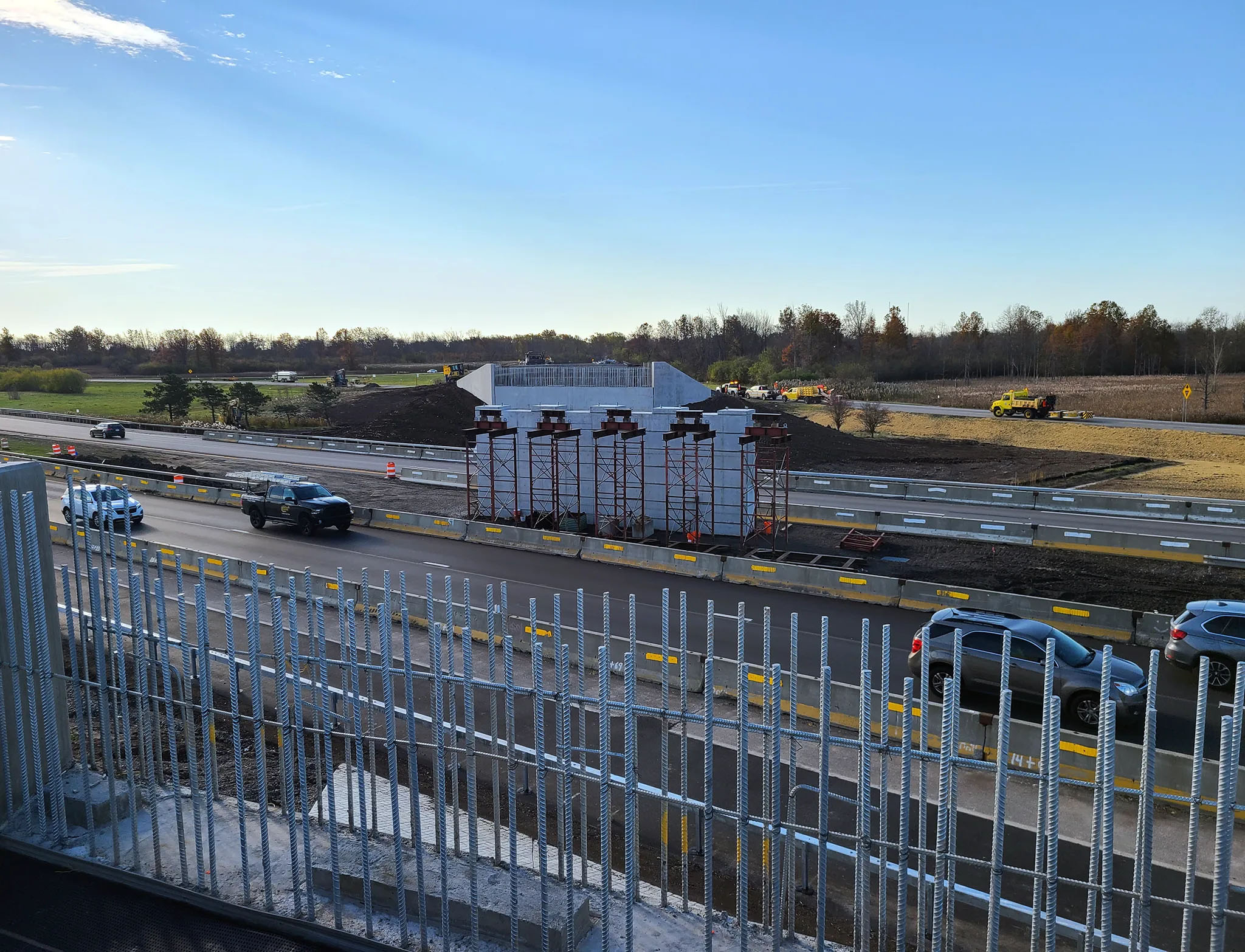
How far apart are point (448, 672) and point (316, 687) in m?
1.93

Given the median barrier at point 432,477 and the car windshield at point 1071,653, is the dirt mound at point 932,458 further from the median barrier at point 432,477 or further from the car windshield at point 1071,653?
the car windshield at point 1071,653

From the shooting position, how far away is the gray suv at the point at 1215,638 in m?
16.0

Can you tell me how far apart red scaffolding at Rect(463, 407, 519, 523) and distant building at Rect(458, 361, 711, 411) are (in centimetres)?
840

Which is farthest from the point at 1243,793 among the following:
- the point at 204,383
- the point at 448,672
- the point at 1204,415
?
the point at 204,383

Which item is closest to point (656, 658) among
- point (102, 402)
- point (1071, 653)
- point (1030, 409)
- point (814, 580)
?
point (1071, 653)

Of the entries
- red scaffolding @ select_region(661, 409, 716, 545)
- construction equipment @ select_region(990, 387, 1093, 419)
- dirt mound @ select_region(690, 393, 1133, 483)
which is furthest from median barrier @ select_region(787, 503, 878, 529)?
construction equipment @ select_region(990, 387, 1093, 419)

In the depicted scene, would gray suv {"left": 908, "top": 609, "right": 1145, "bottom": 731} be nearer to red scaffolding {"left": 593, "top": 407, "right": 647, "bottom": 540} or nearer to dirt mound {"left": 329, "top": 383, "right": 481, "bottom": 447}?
red scaffolding {"left": 593, "top": 407, "right": 647, "bottom": 540}

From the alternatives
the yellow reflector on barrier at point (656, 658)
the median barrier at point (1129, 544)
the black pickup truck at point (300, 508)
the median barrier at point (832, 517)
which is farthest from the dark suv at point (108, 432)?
the median barrier at point (1129, 544)

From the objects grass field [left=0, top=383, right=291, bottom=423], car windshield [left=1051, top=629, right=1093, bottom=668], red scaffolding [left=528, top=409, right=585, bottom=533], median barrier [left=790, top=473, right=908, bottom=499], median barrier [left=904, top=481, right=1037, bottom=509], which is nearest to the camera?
car windshield [left=1051, top=629, right=1093, bottom=668]

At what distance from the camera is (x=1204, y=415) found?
2411 inches

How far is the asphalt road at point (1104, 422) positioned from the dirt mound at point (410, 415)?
3342cm

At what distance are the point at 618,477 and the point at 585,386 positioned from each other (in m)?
13.7

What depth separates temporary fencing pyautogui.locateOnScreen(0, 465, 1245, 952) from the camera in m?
6.50

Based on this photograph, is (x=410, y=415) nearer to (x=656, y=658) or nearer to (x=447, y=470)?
(x=447, y=470)
